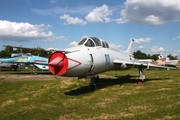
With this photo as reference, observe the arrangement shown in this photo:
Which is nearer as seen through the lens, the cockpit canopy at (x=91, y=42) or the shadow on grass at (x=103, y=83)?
the cockpit canopy at (x=91, y=42)

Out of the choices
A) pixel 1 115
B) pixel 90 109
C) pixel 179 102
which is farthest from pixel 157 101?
pixel 1 115

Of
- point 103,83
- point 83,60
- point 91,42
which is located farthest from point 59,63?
point 103,83

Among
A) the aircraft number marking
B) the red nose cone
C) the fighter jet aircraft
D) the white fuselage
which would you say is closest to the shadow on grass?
the fighter jet aircraft

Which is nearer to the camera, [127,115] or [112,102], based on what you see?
[127,115]

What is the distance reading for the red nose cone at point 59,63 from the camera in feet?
26.6

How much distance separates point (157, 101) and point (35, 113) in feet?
16.5

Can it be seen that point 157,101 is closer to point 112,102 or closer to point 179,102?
point 179,102

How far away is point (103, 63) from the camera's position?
439 inches

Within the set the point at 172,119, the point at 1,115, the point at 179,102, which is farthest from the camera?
the point at 179,102

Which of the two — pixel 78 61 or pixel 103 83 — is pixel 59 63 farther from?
pixel 103 83

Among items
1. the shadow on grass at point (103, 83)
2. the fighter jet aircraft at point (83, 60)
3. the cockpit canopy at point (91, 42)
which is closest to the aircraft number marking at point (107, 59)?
the fighter jet aircraft at point (83, 60)

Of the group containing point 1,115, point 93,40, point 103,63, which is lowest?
point 1,115

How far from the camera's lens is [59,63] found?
8.14 meters

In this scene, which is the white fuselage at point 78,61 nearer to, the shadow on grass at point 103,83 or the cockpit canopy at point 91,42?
the cockpit canopy at point 91,42
